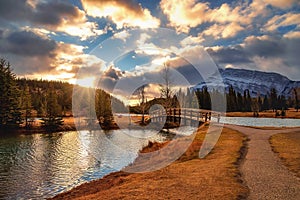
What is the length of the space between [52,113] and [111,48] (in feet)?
146

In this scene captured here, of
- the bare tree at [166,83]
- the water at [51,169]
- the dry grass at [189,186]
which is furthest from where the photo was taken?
the bare tree at [166,83]

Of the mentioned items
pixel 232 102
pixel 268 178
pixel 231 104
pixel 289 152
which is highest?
pixel 232 102

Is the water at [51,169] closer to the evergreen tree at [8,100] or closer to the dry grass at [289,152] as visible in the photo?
the dry grass at [289,152]

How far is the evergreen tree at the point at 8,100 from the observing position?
57906mm

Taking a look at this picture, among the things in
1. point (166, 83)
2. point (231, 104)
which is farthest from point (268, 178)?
point (231, 104)

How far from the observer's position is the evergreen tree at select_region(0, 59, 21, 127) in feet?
190

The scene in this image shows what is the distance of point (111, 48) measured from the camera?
21.6 meters

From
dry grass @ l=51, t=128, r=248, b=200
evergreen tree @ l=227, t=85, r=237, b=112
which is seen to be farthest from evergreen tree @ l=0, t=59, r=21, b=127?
evergreen tree @ l=227, t=85, r=237, b=112

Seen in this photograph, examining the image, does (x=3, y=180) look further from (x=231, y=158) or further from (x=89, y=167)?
(x=231, y=158)

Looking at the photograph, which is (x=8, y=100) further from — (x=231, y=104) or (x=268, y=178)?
(x=231, y=104)

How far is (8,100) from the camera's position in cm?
5912

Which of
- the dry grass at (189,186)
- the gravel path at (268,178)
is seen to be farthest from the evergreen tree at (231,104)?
the dry grass at (189,186)

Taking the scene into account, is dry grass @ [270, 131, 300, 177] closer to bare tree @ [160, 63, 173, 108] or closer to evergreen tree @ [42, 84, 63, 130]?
bare tree @ [160, 63, 173, 108]

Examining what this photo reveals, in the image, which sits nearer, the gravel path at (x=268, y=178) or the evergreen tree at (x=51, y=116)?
the gravel path at (x=268, y=178)
